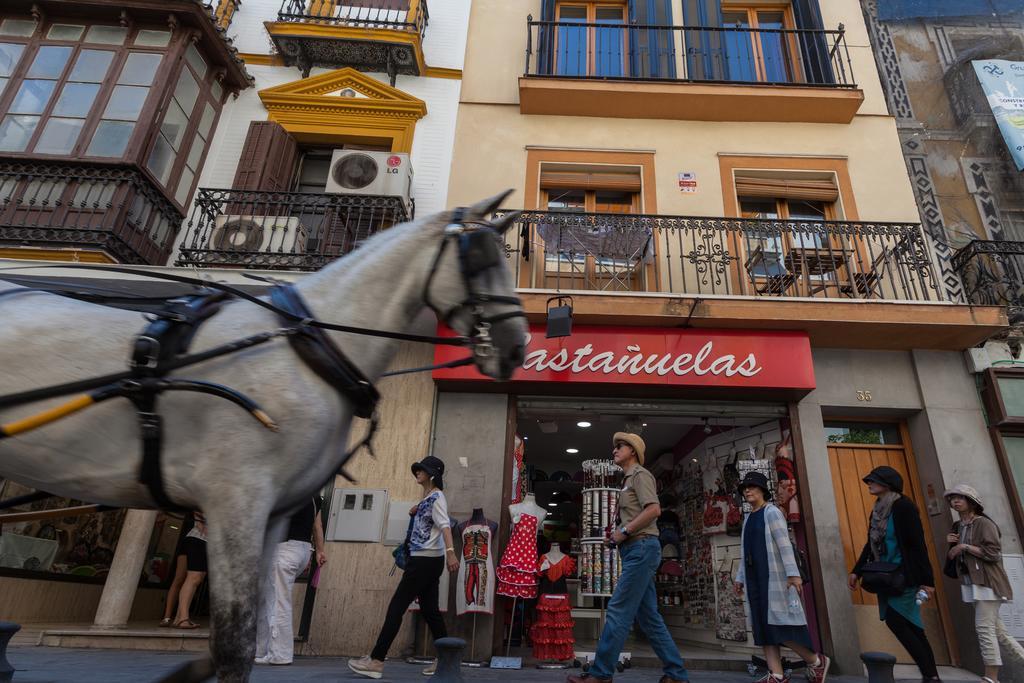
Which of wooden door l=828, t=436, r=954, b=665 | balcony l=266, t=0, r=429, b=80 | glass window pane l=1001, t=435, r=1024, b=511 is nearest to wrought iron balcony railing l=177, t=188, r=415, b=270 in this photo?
balcony l=266, t=0, r=429, b=80

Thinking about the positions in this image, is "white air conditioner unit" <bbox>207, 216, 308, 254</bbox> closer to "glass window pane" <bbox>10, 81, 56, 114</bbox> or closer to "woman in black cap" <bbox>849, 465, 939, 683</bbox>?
"glass window pane" <bbox>10, 81, 56, 114</bbox>

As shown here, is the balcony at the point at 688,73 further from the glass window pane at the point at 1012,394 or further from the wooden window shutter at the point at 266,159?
the glass window pane at the point at 1012,394

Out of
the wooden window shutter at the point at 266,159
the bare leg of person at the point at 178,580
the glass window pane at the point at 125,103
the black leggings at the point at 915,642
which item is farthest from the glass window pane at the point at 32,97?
the black leggings at the point at 915,642

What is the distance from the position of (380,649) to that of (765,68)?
10.9 m

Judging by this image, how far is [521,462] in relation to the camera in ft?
26.5

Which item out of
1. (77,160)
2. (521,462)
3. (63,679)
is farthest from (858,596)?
(77,160)

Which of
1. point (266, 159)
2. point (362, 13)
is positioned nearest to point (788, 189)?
point (362, 13)

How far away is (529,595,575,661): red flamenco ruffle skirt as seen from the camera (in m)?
6.45

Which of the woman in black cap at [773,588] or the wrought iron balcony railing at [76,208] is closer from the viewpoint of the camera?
the woman in black cap at [773,588]

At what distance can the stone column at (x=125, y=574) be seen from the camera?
6605mm

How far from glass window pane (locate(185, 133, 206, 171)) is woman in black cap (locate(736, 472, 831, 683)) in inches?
360

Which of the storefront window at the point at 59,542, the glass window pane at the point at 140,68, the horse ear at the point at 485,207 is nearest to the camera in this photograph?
the horse ear at the point at 485,207

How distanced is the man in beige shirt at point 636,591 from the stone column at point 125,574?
5.31 meters

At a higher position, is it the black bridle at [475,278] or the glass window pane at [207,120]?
the glass window pane at [207,120]
